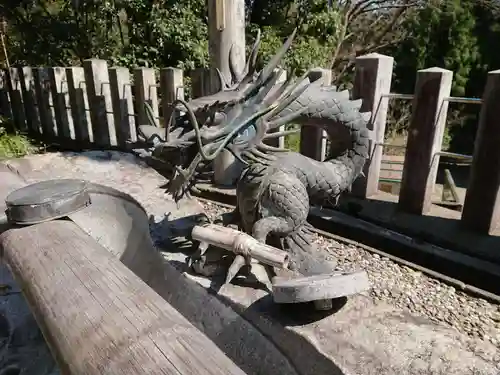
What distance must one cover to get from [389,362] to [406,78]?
366 inches

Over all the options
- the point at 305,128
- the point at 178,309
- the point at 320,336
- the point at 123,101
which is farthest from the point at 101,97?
the point at 320,336

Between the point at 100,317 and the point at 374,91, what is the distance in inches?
117

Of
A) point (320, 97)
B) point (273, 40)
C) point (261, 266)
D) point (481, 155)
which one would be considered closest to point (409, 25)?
point (273, 40)

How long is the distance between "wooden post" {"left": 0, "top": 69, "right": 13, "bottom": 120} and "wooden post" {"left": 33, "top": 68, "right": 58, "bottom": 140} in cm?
128

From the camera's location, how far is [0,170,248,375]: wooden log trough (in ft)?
1.97

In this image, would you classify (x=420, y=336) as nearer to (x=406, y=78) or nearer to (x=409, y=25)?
(x=406, y=78)

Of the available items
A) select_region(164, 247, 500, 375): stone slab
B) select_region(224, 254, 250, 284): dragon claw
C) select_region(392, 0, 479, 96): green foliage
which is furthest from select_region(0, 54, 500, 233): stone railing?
select_region(392, 0, 479, 96): green foliage

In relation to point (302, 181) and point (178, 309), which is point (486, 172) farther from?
point (178, 309)

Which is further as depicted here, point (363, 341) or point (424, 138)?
point (424, 138)

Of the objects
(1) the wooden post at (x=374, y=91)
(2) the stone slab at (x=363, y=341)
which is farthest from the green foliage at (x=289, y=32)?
(2) the stone slab at (x=363, y=341)

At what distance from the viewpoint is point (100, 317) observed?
0.71 m

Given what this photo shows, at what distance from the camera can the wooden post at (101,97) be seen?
526cm

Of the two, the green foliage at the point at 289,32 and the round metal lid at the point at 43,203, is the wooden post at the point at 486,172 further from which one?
the green foliage at the point at 289,32

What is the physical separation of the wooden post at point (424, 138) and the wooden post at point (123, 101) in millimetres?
3249
